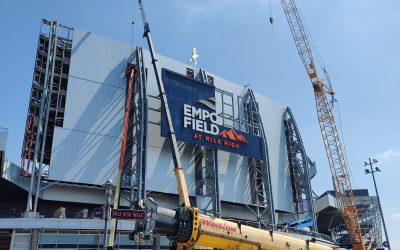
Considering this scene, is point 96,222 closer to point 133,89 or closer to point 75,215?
point 75,215

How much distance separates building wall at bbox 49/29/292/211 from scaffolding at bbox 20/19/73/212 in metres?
2.27

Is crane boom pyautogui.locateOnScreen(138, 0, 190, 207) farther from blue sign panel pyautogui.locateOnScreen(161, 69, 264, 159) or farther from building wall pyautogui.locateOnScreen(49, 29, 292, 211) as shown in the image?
blue sign panel pyautogui.locateOnScreen(161, 69, 264, 159)

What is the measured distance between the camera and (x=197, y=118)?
2494 inches

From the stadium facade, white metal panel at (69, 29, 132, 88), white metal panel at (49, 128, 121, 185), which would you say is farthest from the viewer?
white metal panel at (69, 29, 132, 88)

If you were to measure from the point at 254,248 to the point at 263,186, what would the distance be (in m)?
49.1

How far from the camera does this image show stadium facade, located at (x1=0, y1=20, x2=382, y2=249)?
4816 cm

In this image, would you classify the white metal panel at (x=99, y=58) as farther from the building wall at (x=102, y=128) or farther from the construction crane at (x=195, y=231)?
the construction crane at (x=195, y=231)

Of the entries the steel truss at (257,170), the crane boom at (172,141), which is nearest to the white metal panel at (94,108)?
the crane boom at (172,141)

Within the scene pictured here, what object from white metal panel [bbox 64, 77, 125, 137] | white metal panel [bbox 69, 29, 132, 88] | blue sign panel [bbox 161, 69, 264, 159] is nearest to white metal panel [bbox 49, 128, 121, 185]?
white metal panel [bbox 64, 77, 125, 137]

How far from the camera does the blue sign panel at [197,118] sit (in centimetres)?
6131

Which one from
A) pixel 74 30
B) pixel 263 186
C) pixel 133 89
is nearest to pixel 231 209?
pixel 263 186

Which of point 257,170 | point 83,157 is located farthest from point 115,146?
point 257,170

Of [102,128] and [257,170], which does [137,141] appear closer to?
[102,128]

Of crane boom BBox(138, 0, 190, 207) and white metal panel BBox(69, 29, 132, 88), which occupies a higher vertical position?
white metal panel BBox(69, 29, 132, 88)
